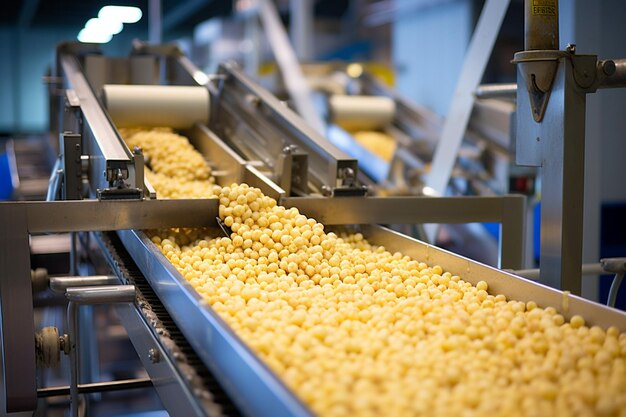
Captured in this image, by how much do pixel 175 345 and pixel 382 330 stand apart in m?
0.51

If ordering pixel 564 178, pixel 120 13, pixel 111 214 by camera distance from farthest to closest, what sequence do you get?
pixel 120 13 < pixel 111 214 < pixel 564 178

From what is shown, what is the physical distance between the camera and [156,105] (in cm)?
366

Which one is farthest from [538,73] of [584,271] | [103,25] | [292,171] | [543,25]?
[103,25]

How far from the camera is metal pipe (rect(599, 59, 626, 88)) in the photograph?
2082 mm

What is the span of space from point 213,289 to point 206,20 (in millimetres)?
16224

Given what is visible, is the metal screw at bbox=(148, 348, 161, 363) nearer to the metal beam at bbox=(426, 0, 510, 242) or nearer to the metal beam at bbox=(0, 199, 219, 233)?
the metal beam at bbox=(0, 199, 219, 233)

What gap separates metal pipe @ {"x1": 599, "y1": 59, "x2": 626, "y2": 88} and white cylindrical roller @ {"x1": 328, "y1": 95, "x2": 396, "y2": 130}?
149 inches

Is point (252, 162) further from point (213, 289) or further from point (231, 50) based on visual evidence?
point (231, 50)

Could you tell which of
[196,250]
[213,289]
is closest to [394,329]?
[213,289]

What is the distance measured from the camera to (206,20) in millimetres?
17266

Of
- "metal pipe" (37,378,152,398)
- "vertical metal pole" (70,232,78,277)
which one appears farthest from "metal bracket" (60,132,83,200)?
"metal pipe" (37,378,152,398)

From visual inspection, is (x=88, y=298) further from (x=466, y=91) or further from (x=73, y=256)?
(x=466, y=91)

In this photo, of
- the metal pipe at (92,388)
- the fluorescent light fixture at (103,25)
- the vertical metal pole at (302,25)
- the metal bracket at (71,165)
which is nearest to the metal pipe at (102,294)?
the metal pipe at (92,388)

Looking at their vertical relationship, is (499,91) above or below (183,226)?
above
